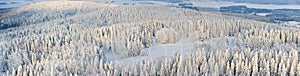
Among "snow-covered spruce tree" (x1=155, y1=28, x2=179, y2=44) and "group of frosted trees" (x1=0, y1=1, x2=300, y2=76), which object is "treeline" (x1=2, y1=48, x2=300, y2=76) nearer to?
"group of frosted trees" (x1=0, y1=1, x2=300, y2=76)

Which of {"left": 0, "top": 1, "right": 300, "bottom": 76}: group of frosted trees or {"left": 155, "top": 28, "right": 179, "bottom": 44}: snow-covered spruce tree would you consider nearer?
{"left": 0, "top": 1, "right": 300, "bottom": 76}: group of frosted trees

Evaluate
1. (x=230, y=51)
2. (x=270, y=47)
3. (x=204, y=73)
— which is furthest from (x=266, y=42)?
(x=204, y=73)

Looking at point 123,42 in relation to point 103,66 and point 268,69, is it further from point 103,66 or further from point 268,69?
point 268,69

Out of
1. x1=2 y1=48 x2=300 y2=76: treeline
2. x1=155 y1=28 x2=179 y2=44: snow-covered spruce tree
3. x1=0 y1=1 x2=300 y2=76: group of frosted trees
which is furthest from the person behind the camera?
x1=155 y1=28 x2=179 y2=44: snow-covered spruce tree

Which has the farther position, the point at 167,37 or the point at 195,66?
the point at 167,37

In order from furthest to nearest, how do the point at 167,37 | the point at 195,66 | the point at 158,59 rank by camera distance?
1. the point at 167,37
2. the point at 158,59
3. the point at 195,66

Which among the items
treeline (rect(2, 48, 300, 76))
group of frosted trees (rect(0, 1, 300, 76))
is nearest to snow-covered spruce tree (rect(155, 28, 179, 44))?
group of frosted trees (rect(0, 1, 300, 76))

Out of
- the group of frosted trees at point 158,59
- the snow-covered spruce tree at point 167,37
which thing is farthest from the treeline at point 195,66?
the snow-covered spruce tree at point 167,37

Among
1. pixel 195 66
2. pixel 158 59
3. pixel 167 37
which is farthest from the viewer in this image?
pixel 167 37

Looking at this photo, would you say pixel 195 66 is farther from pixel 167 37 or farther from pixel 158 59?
pixel 167 37

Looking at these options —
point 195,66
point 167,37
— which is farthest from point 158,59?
point 167,37

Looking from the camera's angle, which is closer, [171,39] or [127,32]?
[171,39]
